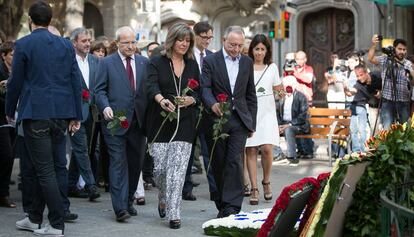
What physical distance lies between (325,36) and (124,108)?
64.6ft

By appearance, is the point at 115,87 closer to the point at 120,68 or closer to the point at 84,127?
the point at 120,68

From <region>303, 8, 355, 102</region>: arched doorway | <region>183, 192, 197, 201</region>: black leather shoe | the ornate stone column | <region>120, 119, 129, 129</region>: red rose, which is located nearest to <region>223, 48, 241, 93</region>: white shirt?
<region>120, 119, 129, 129</region>: red rose

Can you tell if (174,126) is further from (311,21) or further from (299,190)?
(311,21)

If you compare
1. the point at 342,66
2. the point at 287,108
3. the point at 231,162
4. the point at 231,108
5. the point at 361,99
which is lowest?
the point at 231,162

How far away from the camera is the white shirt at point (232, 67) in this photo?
977cm

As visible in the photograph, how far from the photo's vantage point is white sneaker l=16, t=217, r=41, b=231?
868cm

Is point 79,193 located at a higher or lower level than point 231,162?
lower

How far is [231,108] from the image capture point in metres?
9.62

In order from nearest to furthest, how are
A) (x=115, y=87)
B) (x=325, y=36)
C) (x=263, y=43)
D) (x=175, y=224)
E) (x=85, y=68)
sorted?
(x=175, y=224) < (x=115, y=87) < (x=263, y=43) < (x=85, y=68) < (x=325, y=36)

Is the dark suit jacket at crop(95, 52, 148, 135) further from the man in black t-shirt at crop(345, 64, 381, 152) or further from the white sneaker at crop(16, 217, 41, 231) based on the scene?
the man in black t-shirt at crop(345, 64, 381, 152)

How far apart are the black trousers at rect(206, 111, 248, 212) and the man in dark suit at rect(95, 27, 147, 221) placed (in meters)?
0.77

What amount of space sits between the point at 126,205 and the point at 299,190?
13.7 feet

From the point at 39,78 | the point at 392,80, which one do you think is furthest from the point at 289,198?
the point at 392,80

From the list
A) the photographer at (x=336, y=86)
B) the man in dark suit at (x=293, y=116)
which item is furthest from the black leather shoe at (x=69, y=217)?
the photographer at (x=336, y=86)
